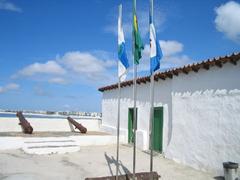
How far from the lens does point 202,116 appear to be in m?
10.0

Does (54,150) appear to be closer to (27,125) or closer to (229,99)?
(27,125)

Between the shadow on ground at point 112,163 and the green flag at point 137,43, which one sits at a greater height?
the green flag at point 137,43

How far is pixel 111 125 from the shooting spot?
19.3m

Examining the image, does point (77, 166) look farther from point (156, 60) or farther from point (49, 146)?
point (156, 60)

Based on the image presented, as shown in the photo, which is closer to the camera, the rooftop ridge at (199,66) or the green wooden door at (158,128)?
the rooftop ridge at (199,66)

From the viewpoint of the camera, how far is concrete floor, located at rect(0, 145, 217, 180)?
888cm

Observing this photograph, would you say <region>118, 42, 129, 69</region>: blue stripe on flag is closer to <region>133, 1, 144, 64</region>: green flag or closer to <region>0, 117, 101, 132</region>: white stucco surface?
<region>133, 1, 144, 64</region>: green flag

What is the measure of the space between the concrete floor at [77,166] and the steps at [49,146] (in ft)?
1.26

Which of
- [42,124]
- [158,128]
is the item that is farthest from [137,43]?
[42,124]

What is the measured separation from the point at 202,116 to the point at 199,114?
0.54 feet

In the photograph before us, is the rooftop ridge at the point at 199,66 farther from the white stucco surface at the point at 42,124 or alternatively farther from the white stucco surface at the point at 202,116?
the white stucco surface at the point at 42,124

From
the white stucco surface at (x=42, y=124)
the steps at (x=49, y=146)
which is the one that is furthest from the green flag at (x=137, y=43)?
the white stucco surface at (x=42, y=124)

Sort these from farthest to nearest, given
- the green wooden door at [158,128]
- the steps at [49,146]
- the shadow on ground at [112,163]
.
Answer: the green wooden door at [158,128] → the steps at [49,146] → the shadow on ground at [112,163]

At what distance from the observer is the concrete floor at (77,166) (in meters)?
8.88
